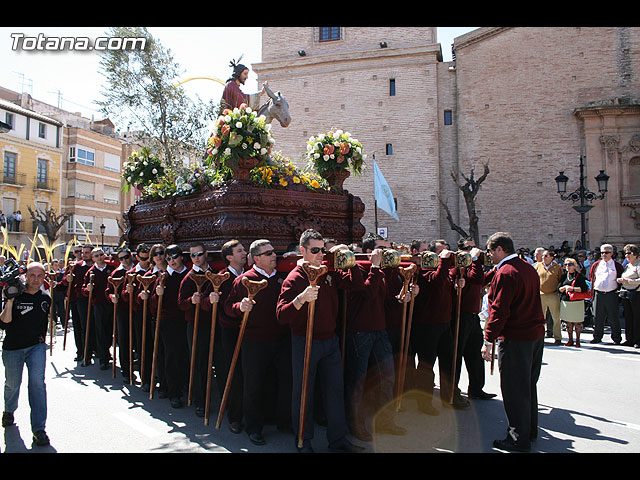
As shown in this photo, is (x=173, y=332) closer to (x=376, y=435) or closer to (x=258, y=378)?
(x=258, y=378)

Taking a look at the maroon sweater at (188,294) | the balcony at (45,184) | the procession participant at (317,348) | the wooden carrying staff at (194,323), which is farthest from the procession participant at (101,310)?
the balcony at (45,184)

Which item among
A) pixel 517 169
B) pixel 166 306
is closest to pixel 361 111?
pixel 517 169

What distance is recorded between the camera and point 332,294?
4988 mm

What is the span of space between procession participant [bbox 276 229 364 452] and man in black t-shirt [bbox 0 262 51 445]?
99.9 inches

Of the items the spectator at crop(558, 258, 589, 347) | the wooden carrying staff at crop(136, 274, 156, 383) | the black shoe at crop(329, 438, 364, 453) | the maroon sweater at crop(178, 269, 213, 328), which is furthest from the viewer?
the spectator at crop(558, 258, 589, 347)

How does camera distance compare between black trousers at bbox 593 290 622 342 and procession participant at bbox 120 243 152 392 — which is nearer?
procession participant at bbox 120 243 152 392

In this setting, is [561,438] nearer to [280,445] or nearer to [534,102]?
[280,445]

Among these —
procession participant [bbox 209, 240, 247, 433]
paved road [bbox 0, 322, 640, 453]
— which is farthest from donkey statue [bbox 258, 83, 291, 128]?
paved road [bbox 0, 322, 640, 453]

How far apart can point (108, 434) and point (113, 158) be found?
43032 millimetres

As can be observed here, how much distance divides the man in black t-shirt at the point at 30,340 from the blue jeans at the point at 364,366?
307cm

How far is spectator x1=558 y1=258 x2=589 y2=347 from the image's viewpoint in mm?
10555

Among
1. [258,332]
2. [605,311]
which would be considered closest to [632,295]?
[605,311]

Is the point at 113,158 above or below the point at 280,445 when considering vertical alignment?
above

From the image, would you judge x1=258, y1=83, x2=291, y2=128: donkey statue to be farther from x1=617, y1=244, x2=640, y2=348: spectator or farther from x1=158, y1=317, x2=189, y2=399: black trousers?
x1=617, y1=244, x2=640, y2=348: spectator
